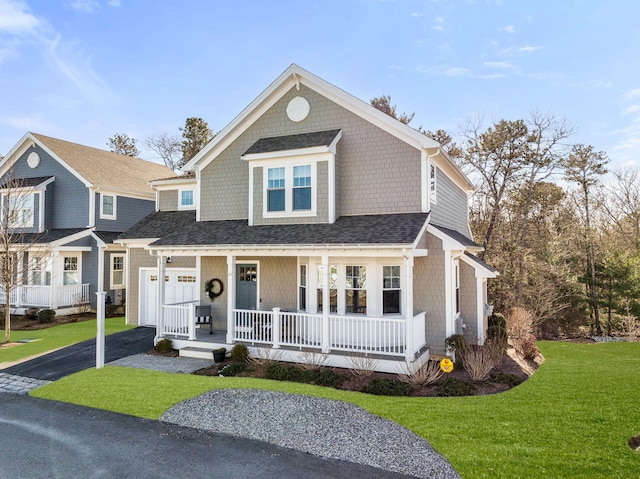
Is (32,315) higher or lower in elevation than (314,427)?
higher

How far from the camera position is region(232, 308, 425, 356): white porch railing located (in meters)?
10.7

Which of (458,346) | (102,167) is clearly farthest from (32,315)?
(458,346)

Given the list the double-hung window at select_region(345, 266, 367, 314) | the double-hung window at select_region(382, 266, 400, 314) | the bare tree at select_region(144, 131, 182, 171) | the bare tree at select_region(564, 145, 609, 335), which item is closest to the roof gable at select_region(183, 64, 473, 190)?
the double-hung window at select_region(382, 266, 400, 314)

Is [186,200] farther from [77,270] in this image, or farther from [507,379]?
[507,379]

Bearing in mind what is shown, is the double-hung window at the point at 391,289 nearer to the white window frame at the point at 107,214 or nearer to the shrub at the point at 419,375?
the shrub at the point at 419,375

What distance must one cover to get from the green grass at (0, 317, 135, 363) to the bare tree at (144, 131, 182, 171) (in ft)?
91.7

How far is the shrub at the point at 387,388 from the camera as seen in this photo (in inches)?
348

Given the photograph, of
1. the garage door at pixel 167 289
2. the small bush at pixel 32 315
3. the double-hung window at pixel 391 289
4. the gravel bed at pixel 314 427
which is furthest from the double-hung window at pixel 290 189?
the small bush at pixel 32 315

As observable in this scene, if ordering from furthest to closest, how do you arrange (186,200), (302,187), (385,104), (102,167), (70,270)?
(385,104), (102,167), (70,270), (186,200), (302,187)

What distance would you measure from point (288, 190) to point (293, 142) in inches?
65.1

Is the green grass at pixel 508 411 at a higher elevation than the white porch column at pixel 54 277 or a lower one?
lower

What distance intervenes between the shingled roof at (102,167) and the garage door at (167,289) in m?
7.84

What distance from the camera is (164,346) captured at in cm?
1291

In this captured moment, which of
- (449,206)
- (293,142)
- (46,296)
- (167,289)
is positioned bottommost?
(46,296)
